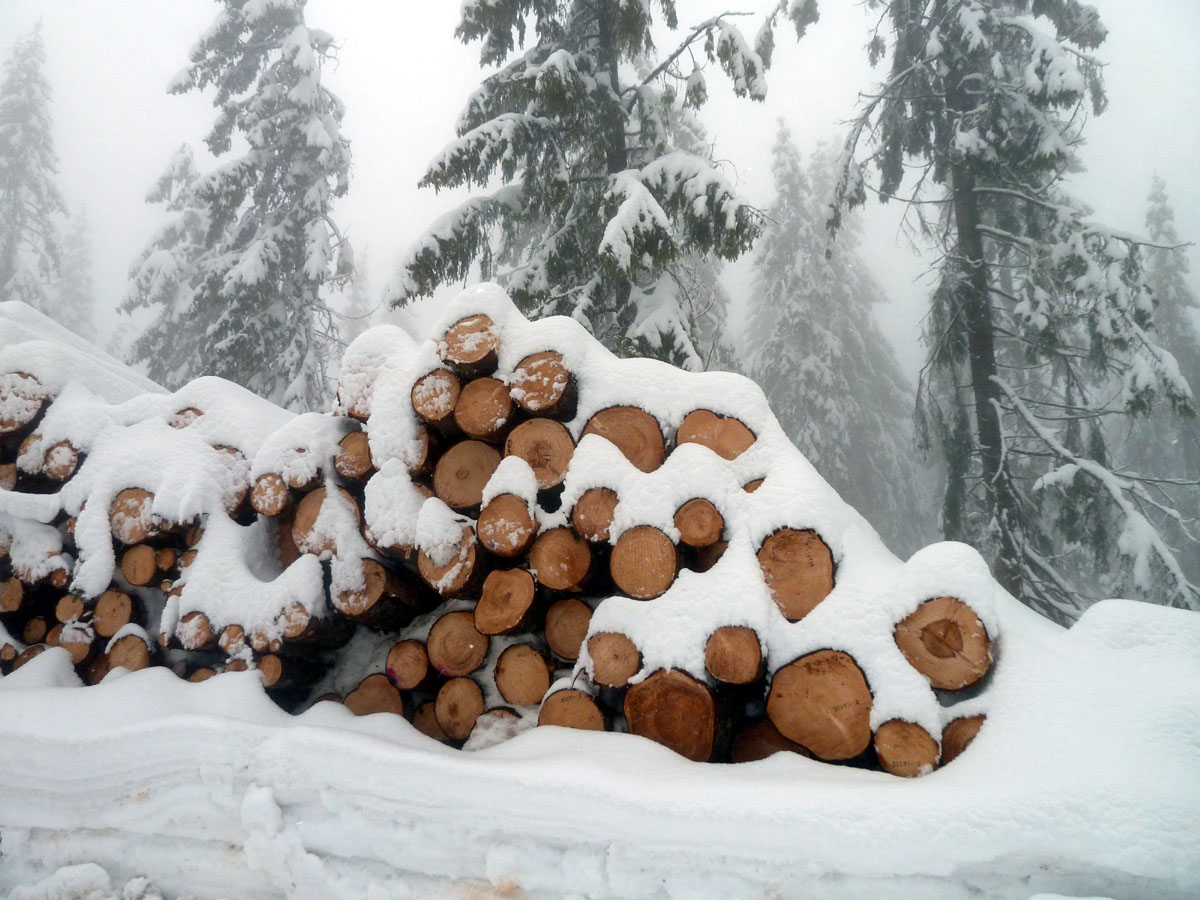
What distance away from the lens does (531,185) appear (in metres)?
6.40

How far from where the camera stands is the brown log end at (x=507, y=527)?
7.38 ft

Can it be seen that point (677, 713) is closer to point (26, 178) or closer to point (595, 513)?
point (595, 513)

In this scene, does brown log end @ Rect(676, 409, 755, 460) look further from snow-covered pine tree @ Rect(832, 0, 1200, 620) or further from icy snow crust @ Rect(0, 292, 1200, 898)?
snow-covered pine tree @ Rect(832, 0, 1200, 620)

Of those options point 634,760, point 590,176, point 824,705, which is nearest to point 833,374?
point 590,176

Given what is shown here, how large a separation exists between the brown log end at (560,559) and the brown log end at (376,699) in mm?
879

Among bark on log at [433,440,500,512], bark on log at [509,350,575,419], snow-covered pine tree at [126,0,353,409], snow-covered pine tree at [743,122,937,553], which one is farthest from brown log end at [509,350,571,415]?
snow-covered pine tree at [743,122,937,553]

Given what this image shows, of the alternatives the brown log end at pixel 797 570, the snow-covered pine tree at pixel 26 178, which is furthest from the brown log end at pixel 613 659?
the snow-covered pine tree at pixel 26 178

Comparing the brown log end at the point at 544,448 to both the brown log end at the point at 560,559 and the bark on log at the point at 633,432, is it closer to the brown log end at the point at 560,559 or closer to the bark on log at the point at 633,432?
the bark on log at the point at 633,432

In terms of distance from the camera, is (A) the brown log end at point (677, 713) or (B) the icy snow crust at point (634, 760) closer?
(B) the icy snow crust at point (634, 760)

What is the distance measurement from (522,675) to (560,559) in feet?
1.66

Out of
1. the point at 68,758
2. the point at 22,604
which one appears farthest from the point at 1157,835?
the point at 22,604

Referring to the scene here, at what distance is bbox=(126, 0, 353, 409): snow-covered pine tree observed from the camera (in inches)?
384

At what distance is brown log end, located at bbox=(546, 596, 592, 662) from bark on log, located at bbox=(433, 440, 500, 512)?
1.97 feet

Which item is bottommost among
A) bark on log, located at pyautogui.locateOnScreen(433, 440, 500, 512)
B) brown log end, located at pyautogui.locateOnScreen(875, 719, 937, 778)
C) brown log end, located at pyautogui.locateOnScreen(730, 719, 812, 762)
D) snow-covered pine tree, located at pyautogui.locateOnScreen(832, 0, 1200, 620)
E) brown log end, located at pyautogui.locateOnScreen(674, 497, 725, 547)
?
brown log end, located at pyautogui.locateOnScreen(730, 719, 812, 762)
